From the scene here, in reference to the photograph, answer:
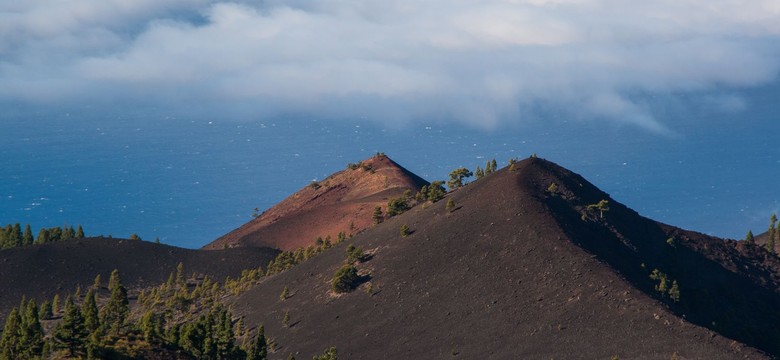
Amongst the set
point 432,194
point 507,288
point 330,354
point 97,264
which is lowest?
point 330,354

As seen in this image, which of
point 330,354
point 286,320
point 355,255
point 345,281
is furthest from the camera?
point 355,255

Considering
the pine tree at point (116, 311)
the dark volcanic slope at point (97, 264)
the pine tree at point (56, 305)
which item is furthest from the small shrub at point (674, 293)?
the pine tree at point (56, 305)

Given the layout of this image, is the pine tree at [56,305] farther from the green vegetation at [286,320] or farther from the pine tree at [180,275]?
the green vegetation at [286,320]

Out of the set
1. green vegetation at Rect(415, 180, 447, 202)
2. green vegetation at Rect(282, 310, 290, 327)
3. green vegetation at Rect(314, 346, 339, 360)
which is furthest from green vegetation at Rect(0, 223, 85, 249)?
green vegetation at Rect(314, 346, 339, 360)

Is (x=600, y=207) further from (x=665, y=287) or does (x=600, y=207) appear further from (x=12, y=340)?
(x=12, y=340)

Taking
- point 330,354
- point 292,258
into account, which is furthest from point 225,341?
point 292,258
